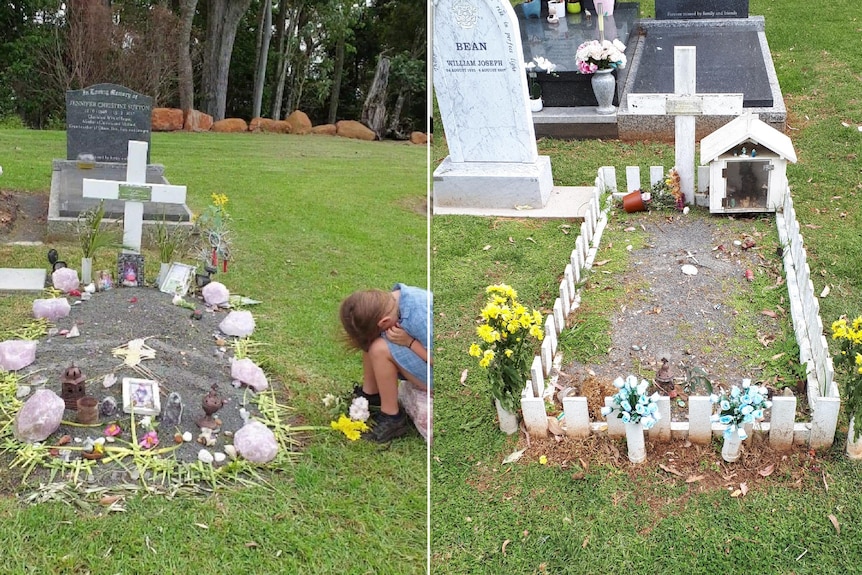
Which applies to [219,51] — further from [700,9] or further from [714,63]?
[700,9]

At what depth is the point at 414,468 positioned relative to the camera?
11.3 feet

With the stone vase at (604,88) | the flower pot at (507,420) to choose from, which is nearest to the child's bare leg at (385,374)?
the flower pot at (507,420)

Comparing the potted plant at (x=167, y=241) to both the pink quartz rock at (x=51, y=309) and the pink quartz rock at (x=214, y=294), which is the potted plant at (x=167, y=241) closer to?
the pink quartz rock at (x=214, y=294)

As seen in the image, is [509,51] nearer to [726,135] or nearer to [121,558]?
[726,135]

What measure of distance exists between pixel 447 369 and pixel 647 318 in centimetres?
111

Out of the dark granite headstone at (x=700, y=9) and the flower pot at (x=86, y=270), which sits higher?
the dark granite headstone at (x=700, y=9)

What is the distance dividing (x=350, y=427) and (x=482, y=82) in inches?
139

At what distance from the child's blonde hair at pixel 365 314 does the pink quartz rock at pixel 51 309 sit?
165 cm

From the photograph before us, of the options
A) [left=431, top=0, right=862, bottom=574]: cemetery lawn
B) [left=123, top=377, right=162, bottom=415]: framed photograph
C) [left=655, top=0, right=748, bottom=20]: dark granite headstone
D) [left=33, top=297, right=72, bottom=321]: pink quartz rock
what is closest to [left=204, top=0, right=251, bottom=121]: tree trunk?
[left=655, top=0, right=748, bottom=20]: dark granite headstone

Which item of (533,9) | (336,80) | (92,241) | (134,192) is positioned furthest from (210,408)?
(533,9)

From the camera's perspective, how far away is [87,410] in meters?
3.47

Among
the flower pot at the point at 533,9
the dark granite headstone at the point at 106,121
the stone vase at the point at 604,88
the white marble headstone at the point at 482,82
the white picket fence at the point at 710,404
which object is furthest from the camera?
the flower pot at the point at 533,9

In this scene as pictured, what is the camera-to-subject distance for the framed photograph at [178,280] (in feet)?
15.9

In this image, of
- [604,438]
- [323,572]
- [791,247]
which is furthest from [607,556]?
[791,247]
